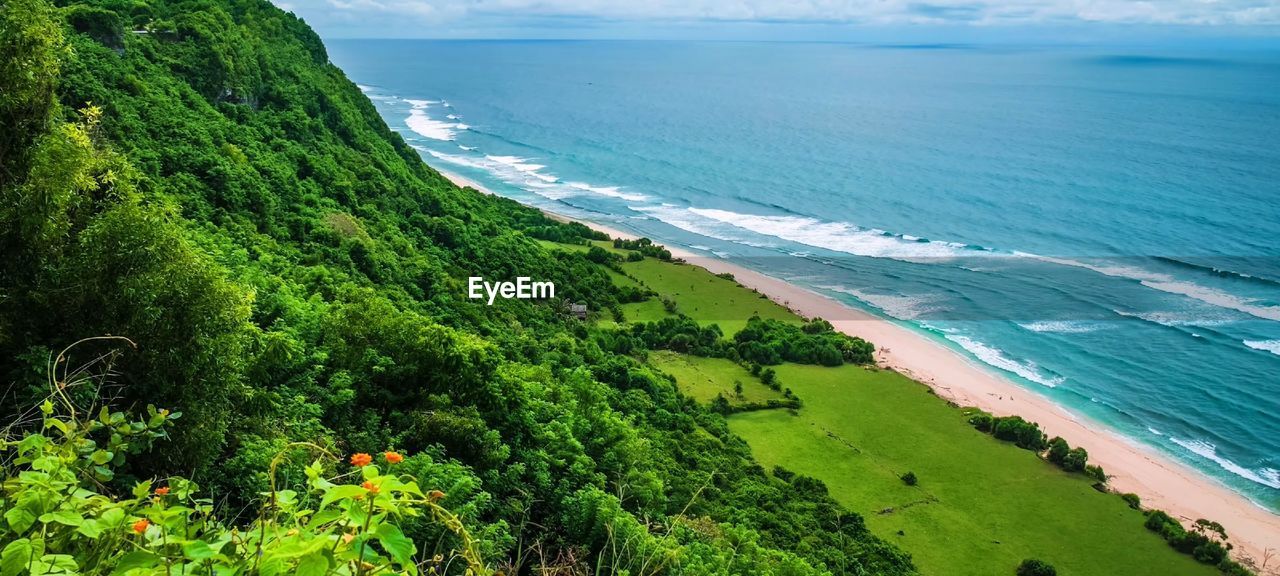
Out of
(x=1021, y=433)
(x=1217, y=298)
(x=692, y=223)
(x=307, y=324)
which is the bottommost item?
(x=1021, y=433)

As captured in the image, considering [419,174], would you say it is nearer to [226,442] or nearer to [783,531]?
[783,531]

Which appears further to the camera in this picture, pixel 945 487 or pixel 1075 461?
pixel 1075 461

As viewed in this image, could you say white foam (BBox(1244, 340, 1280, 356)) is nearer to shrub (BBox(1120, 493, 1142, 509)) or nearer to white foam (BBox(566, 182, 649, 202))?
shrub (BBox(1120, 493, 1142, 509))

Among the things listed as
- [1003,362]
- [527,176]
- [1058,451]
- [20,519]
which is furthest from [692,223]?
[20,519]

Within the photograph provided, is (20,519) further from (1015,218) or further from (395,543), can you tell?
(1015,218)

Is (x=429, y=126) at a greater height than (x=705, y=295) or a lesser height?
greater

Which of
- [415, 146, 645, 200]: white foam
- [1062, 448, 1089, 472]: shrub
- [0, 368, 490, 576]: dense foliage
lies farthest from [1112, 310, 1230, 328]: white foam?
[0, 368, 490, 576]: dense foliage

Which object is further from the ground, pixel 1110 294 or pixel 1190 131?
pixel 1190 131

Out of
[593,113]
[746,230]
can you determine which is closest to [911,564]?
[746,230]

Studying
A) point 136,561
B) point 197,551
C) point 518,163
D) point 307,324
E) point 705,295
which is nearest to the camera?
point 197,551
